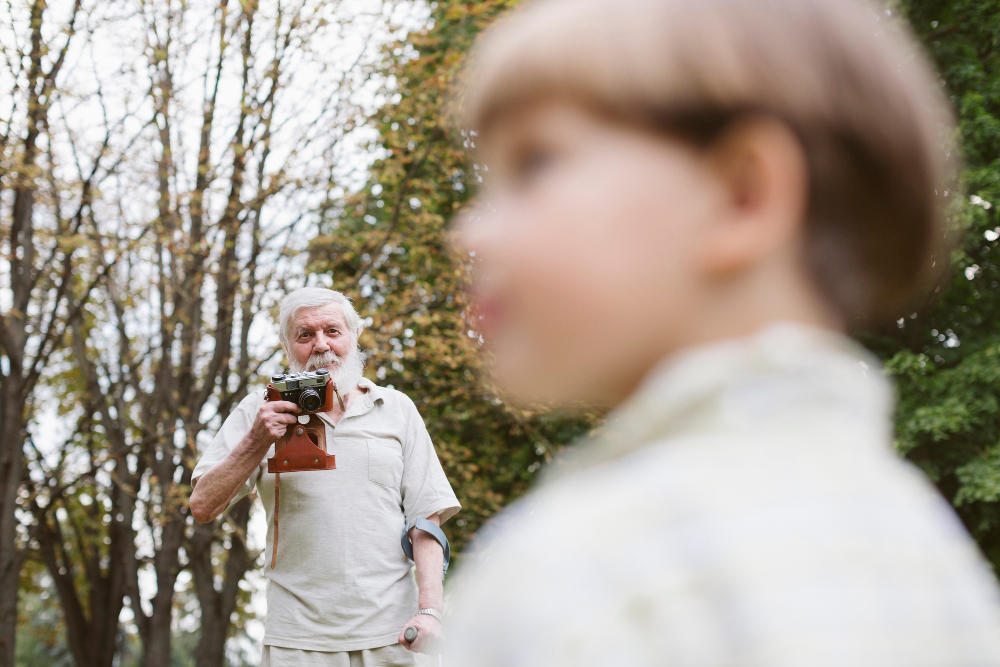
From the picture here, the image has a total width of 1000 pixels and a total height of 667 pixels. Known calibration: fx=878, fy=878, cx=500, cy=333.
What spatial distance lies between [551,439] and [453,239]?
4.00 m

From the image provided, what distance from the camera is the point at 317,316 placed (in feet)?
10.3

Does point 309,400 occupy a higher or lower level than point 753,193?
higher

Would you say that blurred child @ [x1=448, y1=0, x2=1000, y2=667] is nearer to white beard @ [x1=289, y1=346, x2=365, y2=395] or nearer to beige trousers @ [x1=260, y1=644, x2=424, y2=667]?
beige trousers @ [x1=260, y1=644, x2=424, y2=667]

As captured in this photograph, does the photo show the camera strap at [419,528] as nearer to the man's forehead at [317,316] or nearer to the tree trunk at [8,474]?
the man's forehead at [317,316]

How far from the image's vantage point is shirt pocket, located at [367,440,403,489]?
111 inches

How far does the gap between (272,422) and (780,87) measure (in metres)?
2.30

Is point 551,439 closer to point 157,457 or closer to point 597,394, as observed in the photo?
point 157,457

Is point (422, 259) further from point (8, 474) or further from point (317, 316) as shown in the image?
point (317, 316)

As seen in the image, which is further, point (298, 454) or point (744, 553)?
point (298, 454)

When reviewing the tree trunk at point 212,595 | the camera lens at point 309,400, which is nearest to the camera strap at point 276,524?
the camera lens at point 309,400

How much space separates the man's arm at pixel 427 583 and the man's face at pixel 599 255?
2.23 m

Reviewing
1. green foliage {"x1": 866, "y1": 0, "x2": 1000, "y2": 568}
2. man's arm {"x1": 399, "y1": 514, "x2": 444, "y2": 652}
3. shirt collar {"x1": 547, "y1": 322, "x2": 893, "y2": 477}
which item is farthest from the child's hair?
green foliage {"x1": 866, "y1": 0, "x2": 1000, "y2": 568}

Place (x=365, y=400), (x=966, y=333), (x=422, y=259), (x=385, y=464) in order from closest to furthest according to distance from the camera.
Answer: (x=385, y=464), (x=365, y=400), (x=422, y=259), (x=966, y=333)

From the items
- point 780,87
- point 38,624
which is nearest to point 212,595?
point 38,624
